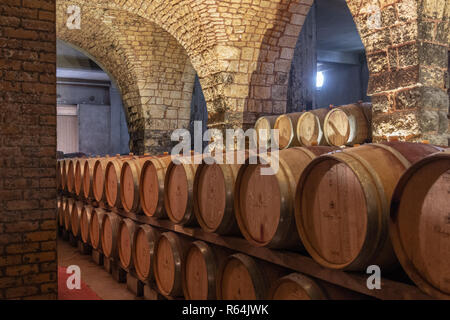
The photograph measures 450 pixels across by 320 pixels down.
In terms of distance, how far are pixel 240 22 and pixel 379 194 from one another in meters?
4.97

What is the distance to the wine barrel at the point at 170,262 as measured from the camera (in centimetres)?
304

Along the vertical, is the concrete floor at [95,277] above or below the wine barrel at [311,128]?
below

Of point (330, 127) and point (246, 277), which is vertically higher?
point (330, 127)

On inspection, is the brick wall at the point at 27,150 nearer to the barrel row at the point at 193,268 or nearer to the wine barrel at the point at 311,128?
the barrel row at the point at 193,268

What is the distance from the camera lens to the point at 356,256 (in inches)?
63.7

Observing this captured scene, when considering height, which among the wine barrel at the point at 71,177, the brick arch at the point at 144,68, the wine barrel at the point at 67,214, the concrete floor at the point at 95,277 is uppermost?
the brick arch at the point at 144,68

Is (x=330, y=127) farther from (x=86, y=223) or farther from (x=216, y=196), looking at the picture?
(x=86, y=223)

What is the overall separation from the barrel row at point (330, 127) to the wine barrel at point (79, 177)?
2.77m

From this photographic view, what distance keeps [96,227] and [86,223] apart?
0.47m

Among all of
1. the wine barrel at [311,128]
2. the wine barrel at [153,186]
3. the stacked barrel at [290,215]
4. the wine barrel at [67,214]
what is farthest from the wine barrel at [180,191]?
the wine barrel at [67,214]

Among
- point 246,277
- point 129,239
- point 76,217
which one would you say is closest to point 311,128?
point 129,239

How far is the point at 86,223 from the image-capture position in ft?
17.5

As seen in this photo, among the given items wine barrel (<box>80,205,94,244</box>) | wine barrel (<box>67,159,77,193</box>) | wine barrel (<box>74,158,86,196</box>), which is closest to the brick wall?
wine barrel (<box>80,205,94,244</box>)

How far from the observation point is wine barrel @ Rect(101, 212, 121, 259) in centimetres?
432
